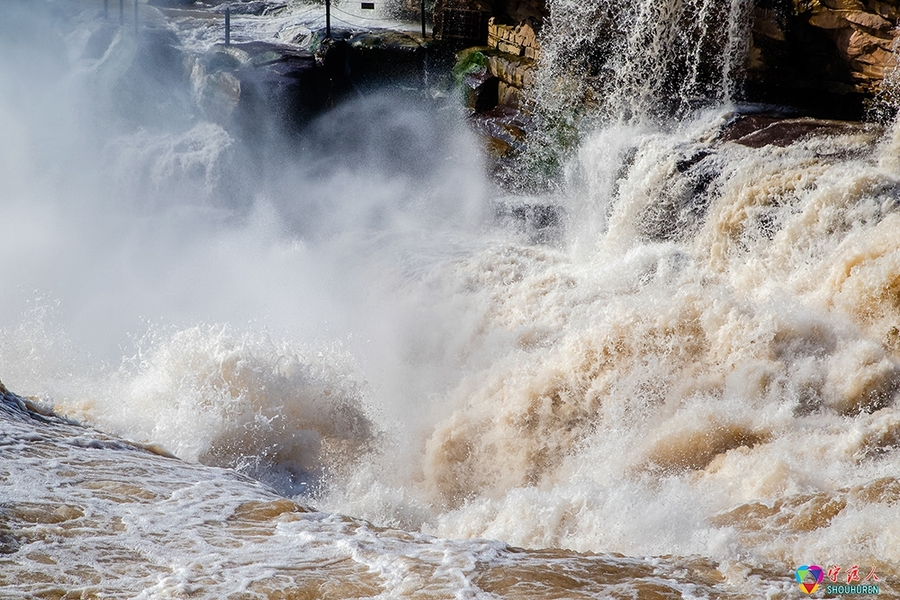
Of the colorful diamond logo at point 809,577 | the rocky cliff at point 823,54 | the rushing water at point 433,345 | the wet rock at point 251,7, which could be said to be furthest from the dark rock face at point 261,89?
the colorful diamond logo at point 809,577

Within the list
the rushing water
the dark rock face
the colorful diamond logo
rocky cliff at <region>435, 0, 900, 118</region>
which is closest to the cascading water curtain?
the rushing water

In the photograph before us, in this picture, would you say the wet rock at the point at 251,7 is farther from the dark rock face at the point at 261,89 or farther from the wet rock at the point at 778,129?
the wet rock at the point at 778,129

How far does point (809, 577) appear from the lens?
315 centimetres

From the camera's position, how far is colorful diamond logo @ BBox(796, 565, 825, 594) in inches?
118

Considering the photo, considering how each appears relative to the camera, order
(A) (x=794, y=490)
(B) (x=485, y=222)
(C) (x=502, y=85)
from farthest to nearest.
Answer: (C) (x=502, y=85)
(B) (x=485, y=222)
(A) (x=794, y=490)

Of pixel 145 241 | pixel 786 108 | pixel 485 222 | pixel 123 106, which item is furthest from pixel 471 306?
pixel 123 106

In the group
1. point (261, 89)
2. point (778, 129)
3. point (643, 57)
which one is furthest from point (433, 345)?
point (261, 89)

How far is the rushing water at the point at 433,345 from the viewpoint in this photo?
328 cm

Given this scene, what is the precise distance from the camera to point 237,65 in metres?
11.9

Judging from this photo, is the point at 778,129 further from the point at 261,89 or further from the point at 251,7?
the point at 251,7

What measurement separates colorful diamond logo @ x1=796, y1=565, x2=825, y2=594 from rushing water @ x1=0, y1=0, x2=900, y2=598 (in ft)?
0.25

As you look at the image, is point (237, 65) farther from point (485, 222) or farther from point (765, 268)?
point (765, 268)

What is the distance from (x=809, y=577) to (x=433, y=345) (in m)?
5.37

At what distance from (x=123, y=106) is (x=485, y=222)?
20.0 feet
